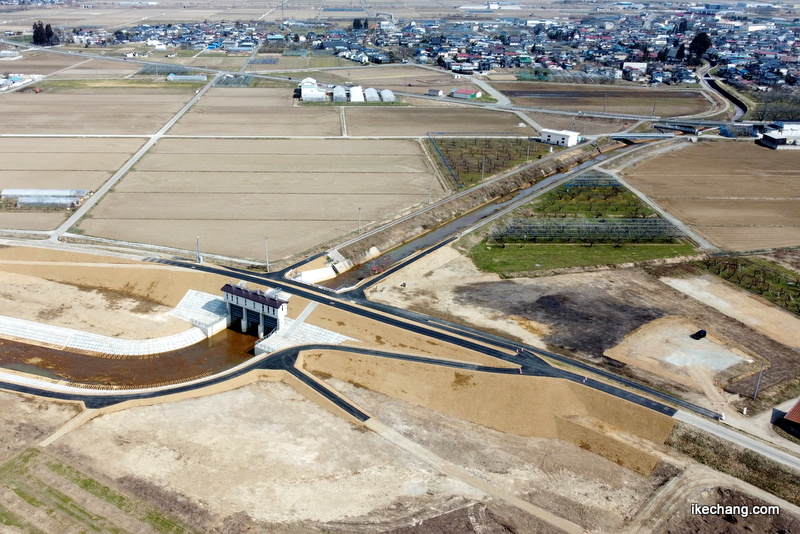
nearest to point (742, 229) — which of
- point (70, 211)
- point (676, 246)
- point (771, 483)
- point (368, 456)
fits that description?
point (676, 246)

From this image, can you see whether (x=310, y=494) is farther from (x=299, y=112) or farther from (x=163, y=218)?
(x=299, y=112)

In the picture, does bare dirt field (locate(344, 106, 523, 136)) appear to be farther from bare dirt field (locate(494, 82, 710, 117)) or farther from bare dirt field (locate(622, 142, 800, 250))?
bare dirt field (locate(622, 142, 800, 250))

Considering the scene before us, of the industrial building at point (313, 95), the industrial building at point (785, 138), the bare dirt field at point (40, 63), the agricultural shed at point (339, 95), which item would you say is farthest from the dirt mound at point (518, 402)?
the bare dirt field at point (40, 63)

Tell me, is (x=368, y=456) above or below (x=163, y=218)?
below

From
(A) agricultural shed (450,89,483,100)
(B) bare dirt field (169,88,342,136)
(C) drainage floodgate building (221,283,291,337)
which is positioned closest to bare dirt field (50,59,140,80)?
(B) bare dirt field (169,88,342,136)

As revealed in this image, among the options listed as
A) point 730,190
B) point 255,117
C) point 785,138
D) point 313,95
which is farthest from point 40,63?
point 785,138

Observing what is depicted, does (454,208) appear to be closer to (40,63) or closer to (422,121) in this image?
(422,121)
